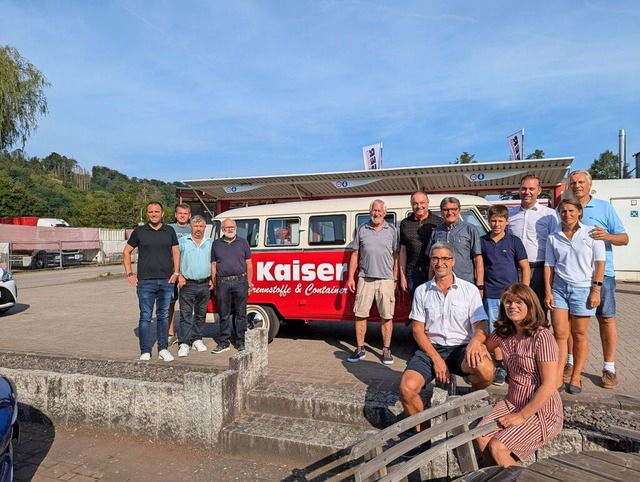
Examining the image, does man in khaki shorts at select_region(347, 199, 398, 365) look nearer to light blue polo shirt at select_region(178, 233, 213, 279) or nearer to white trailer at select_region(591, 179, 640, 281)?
light blue polo shirt at select_region(178, 233, 213, 279)

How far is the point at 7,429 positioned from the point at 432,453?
266 centimetres

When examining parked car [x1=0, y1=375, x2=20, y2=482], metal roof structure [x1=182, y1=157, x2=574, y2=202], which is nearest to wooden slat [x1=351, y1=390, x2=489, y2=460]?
parked car [x1=0, y1=375, x2=20, y2=482]

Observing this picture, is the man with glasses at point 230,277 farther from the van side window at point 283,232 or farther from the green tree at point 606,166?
the green tree at point 606,166

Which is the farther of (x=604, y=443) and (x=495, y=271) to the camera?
(x=495, y=271)

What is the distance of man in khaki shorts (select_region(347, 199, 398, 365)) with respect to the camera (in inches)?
230

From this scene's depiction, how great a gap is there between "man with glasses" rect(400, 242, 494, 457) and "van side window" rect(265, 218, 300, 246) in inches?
130

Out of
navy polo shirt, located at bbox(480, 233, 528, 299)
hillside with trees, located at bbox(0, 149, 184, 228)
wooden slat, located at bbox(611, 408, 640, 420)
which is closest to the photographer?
wooden slat, located at bbox(611, 408, 640, 420)

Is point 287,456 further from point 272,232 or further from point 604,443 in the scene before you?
point 272,232

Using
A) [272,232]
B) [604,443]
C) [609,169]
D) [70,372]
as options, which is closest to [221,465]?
[70,372]

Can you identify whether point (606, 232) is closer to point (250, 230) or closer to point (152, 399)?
point (152, 399)

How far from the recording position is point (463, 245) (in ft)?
16.5

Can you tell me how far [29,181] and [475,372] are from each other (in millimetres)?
97425

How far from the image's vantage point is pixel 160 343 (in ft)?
19.8

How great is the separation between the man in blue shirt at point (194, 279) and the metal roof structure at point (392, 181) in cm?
687
